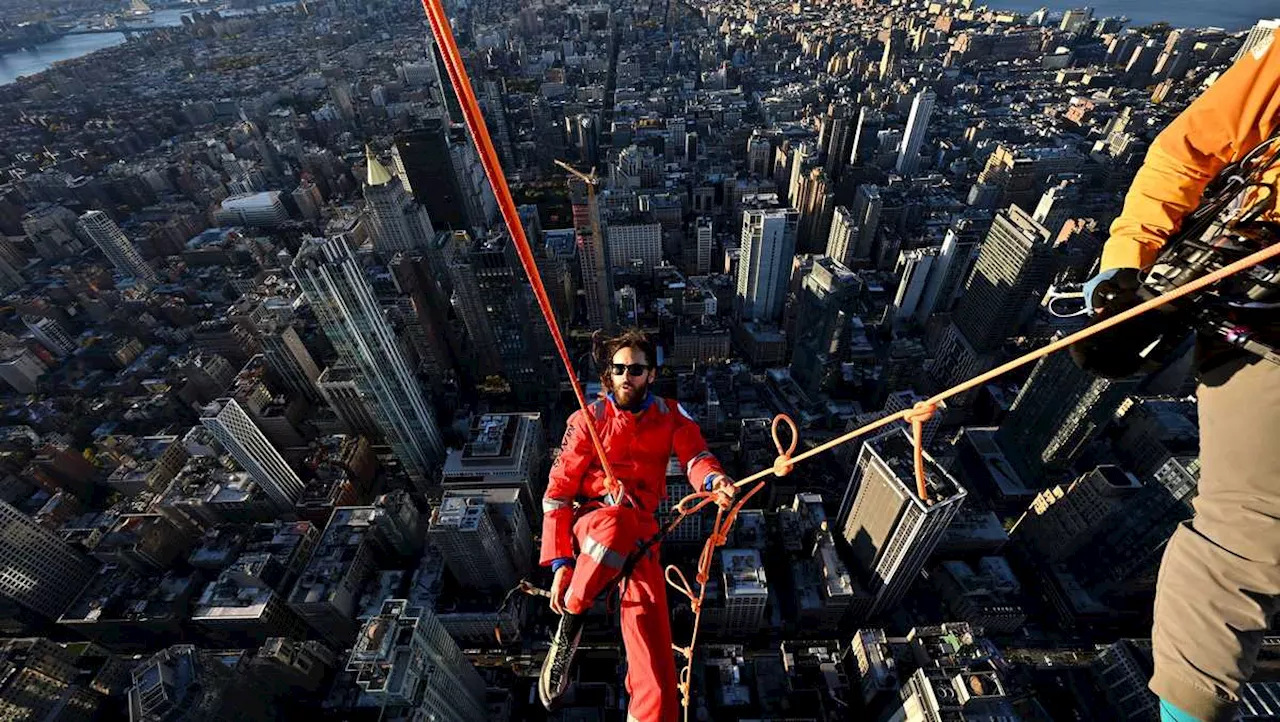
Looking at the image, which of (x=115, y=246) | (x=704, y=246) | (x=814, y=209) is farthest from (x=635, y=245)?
(x=115, y=246)

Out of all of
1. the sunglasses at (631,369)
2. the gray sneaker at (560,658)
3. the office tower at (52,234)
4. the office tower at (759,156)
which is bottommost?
the office tower at (52,234)

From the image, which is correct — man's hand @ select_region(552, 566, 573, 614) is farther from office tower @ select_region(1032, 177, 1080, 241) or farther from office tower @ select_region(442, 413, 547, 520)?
office tower @ select_region(1032, 177, 1080, 241)

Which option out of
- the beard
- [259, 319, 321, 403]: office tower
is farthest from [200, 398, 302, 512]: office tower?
the beard

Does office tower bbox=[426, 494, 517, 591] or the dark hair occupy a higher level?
the dark hair

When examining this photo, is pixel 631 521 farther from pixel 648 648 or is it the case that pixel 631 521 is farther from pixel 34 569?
pixel 34 569

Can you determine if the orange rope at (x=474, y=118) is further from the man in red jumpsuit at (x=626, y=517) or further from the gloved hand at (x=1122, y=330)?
the gloved hand at (x=1122, y=330)

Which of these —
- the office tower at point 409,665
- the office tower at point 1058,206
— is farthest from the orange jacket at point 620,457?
the office tower at point 1058,206
